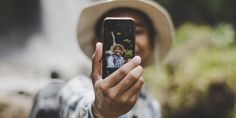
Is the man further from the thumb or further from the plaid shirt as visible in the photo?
the plaid shirt

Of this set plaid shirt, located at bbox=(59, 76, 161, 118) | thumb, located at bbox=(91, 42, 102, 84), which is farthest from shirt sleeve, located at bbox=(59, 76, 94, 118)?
thumb, located at bbox=(91, 42, 102, 84)

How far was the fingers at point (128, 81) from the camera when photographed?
103 centimetres

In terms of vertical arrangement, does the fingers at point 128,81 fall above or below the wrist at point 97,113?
above

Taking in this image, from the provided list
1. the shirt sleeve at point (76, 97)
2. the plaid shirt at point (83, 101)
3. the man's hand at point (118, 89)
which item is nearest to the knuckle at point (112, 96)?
the man's hand at point (118, 89)

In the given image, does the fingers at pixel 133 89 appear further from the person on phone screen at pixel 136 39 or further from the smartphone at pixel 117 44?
the person on phone screen at pixel 136 39

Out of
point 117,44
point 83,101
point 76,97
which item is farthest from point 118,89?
point 76,97

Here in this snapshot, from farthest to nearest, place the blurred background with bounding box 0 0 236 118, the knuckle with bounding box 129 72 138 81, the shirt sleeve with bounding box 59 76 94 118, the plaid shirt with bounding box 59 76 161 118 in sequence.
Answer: the blurred background with bounding box 0 0 236 118 < the plaid shirt with bounding box 59 76 161 118 < the shirt sleeve with bounding box 59 76 94 118 < the knuckle with bounding box 129 72 138 81

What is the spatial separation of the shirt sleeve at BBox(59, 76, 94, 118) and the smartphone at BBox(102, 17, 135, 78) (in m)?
0.13

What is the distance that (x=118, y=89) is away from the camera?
40.7 inches

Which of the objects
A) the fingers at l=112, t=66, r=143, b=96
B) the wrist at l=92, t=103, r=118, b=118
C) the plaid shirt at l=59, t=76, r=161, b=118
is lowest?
the plaid shirt at l=59, t=76, r=161, b=118

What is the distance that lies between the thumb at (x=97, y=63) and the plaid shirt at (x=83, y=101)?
Answer: 0.20m

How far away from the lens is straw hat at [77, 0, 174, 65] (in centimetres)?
163

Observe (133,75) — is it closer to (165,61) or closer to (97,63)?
(97,63)

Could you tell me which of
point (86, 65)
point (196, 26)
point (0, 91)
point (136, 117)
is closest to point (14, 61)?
point (0, 91)
